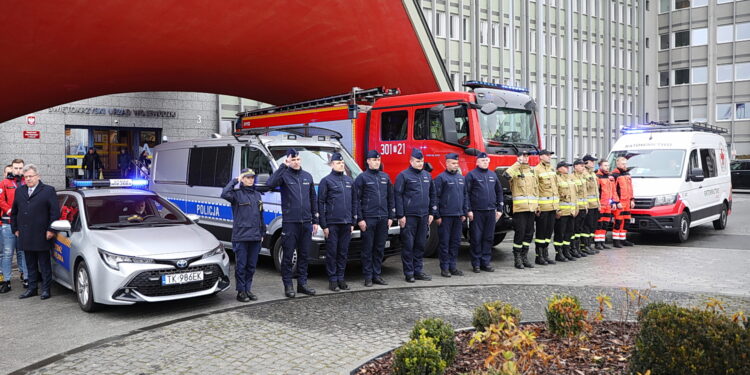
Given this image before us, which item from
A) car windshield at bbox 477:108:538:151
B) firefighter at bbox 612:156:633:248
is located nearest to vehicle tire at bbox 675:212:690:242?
firefighter at bbox 612:156:633:248

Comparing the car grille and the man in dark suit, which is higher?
the man in dark suit

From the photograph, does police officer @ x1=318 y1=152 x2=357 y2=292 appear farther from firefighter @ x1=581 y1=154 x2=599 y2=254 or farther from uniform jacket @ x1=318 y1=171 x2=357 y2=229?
firefighter @ x1=581 y1=154 x2=599 y2=254

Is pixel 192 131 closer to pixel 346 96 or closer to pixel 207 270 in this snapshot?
pixel 346 96

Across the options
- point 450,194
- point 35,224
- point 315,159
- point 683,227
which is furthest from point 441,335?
point 683,227

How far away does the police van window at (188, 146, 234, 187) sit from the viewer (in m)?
10.4

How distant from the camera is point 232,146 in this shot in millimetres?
10398

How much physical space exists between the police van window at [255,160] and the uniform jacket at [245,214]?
163 centimetres

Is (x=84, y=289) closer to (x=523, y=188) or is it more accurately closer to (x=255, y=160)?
(x=255, y=160)

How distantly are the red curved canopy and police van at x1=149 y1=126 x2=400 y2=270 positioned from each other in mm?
2340

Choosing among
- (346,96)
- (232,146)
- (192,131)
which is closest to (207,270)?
(232,146)

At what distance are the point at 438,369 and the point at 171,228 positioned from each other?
4868mm

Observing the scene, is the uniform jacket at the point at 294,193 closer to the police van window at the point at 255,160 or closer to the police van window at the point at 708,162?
the police van window at the point at 255,160

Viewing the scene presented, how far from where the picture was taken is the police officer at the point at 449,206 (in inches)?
380

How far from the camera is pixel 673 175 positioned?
→ 13.5m
